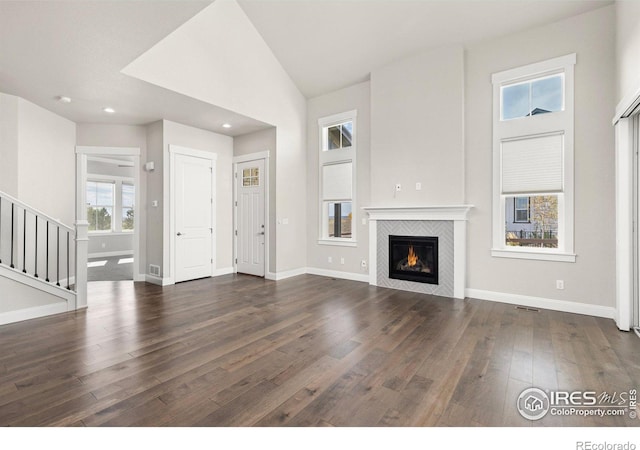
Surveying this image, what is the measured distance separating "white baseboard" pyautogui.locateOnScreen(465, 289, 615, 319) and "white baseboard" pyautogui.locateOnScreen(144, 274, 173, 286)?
509cm

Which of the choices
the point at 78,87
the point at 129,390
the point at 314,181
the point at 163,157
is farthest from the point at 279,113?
the point at 129,390

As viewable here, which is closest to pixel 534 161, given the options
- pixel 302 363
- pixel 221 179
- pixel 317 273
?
pixel 302 363

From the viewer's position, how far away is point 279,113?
6086 millimetres

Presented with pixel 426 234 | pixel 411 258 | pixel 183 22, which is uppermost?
pixel 183 22

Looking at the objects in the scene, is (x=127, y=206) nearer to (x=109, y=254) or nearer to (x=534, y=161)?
(x=109, y=254)

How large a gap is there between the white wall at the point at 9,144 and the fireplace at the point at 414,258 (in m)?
5.96

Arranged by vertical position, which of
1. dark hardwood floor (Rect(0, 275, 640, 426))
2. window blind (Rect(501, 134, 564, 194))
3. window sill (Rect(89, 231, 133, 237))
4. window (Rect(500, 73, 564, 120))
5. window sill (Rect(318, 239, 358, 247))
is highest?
window (Rect(500, 73, 564, 120))

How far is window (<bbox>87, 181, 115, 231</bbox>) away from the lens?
31.0ft

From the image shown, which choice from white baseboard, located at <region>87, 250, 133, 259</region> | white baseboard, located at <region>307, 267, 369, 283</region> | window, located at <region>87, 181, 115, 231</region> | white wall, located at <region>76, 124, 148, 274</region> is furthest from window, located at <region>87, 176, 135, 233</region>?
white baseboard, located at <region>307, 267, 369, 283</region>

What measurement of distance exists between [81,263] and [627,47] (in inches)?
273

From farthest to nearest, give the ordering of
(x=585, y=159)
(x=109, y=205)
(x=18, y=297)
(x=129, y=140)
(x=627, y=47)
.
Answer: (x=109, y=205)
(x=129, y=140)
(x=585, y=159)
(x=18, y=297)
(x=627, y=47)

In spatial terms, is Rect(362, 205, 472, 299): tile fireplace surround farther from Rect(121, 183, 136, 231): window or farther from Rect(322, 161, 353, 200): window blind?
Rect(121, 183, 136, 231): window

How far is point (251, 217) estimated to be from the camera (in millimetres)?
6559
